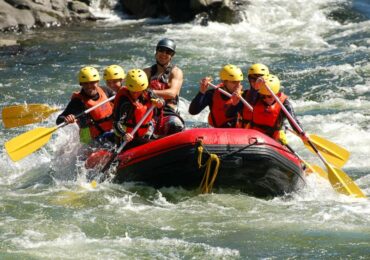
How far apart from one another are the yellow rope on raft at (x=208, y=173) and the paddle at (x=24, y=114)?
256 centimetres

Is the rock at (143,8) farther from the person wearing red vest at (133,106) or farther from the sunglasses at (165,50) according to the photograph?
the person wearing red vest at (133,106)

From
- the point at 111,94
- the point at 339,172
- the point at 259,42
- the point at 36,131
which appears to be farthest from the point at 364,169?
the point at 259,42

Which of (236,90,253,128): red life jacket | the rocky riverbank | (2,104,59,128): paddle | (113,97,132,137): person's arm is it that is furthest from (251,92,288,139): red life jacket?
the rocky riverbank

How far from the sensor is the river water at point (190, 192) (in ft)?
20.3

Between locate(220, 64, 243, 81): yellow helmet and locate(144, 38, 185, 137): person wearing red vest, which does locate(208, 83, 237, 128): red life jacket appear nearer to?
locate(220, 64, 243, 81): yellow helmet

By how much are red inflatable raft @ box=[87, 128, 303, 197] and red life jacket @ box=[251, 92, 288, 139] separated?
461 mm

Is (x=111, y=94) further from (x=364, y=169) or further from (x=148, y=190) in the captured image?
(x=364, y=169)

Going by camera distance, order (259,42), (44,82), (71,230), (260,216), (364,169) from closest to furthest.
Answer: (71,230), (260,216), (364,169), (44,82), (259,42)

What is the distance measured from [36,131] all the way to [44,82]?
19.2ft

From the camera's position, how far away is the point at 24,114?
9.05 meters

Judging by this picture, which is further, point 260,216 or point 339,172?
point 339,172

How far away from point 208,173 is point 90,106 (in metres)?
1.89

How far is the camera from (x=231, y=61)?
15586 millimetres

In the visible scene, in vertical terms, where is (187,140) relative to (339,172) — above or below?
above
